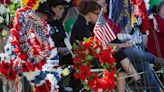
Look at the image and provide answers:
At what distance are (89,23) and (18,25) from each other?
1.85 m

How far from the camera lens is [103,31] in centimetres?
777

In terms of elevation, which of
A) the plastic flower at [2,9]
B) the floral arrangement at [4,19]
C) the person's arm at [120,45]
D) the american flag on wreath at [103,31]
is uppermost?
the plastic flower at [2,9]

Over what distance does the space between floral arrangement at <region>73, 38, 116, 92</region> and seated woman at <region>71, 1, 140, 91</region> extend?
20.6 inches

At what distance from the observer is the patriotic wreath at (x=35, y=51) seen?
262 inches

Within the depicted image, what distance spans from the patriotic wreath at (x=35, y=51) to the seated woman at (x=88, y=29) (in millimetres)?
1225

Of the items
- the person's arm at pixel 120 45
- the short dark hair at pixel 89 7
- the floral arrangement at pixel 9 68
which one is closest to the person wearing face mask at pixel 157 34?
the person's arm at pixel 120 45

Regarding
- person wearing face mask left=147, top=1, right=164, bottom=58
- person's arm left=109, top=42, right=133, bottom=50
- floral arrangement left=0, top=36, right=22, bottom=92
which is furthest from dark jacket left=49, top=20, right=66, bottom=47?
person wearing face mask left=147, top=1, right=164, bottom=58

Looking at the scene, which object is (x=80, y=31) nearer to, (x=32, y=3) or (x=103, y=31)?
(x=103, y=31)

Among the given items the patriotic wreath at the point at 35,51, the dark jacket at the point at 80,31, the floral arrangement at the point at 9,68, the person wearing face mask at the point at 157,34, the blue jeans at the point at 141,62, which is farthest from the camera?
the person wearing face mask at the point at 157,34

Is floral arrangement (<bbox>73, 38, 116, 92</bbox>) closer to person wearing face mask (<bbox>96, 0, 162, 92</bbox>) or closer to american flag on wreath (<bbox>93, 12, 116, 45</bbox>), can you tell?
american flag on wreath (<bbox>93, 12, 116, 45</bbox>)

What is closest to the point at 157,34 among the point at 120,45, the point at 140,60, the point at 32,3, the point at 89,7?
the point at 140,60

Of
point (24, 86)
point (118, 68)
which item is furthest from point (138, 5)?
point (24, 86)

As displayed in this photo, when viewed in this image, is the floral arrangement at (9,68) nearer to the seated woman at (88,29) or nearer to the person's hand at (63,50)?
the person's hand at (63,50)

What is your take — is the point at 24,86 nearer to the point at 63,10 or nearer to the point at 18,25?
the point at 18,25
